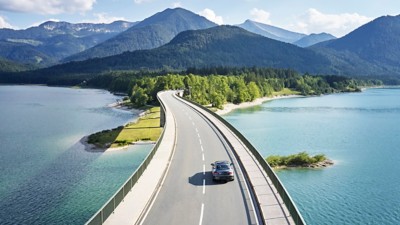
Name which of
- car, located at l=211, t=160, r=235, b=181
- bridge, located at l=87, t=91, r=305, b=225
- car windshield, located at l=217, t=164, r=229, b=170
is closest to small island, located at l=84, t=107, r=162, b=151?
bridge, located at l=87, t=91, r=305, b=225

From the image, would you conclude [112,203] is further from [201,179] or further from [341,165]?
[341,165]

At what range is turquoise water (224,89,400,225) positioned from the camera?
4265 centimetres

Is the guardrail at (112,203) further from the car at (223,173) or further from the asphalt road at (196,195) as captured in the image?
the car at (223,173)

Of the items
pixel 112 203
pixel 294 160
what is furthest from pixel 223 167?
pixel 294 160

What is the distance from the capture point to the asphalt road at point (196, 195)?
2528 centimetres

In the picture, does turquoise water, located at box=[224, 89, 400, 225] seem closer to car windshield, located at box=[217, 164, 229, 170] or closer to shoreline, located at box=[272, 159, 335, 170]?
shoreline, located at box=[272, 159, 335, 170]

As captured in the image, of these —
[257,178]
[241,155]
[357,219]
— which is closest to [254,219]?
[257,178]

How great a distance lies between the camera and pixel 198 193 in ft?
101

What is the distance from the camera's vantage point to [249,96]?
7426 inches

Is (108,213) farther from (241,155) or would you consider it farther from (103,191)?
(103,191)

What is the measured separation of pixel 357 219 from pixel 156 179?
21.8 m

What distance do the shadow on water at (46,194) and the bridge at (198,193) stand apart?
1097 cm

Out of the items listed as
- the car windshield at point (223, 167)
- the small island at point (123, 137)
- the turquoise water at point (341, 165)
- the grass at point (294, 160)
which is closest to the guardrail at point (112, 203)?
the car windshield at point (223, 167)

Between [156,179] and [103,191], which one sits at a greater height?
[156,179]
